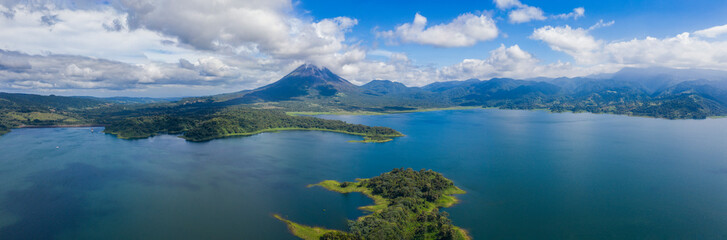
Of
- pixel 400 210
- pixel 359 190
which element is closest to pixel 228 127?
pixel 359 190

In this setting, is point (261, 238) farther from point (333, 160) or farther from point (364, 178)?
point (333, 160)

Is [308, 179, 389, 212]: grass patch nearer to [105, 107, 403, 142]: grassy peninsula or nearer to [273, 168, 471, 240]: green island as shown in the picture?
[273, 168, 471, 240]: green island

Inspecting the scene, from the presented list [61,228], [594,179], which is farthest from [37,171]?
[594,179]

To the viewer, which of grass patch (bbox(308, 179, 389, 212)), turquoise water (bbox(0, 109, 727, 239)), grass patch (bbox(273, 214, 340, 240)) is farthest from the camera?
grass patch (bbox(308, 179, 389, 212))

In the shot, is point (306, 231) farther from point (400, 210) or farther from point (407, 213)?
point (407, 213)

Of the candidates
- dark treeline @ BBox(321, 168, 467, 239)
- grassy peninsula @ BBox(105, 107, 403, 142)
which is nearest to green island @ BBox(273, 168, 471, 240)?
dark treeline @ BBox(321, 168, 467, 239)

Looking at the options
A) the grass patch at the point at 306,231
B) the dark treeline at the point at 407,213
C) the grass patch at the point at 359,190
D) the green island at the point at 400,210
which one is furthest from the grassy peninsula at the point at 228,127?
the grass patch at the point at 306,231

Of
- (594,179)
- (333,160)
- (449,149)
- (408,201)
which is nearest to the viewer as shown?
(408,201)

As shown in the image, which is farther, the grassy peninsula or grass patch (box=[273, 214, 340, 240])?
the grassy peninsula
